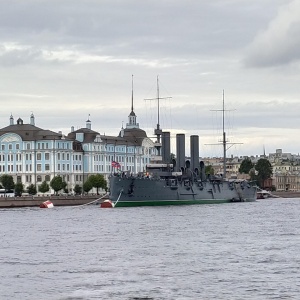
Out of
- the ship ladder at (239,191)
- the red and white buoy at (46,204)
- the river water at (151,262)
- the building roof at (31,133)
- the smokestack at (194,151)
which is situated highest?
the building roof at (31,133)

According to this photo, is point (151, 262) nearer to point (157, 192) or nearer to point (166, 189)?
point (157, 192)

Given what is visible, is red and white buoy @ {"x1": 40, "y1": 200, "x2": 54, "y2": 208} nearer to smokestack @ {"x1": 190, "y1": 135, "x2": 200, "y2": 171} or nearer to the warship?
the warship

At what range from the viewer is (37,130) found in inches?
5930

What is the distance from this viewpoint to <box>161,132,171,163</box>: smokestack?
4690 inches

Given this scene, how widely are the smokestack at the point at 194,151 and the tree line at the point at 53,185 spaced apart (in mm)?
21694

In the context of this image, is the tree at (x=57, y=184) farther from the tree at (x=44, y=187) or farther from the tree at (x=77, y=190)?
the tree at (x=77, y=190)

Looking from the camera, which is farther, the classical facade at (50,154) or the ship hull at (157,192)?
the classical facade at (50,154)

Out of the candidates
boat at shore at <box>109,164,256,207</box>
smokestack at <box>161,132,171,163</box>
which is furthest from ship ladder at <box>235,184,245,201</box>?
smokestack at <box>161,132,171,163</box>

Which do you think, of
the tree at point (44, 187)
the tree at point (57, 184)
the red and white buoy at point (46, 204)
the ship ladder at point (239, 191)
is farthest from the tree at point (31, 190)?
the ship ladder at point (239, 191)

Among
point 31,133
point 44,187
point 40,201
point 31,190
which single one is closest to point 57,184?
point 44,187

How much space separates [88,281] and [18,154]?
116093 mm

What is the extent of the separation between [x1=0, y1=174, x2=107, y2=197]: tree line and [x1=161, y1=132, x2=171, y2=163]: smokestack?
21.8 metres

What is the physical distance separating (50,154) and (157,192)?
1747 inches

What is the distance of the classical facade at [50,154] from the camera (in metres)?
148
